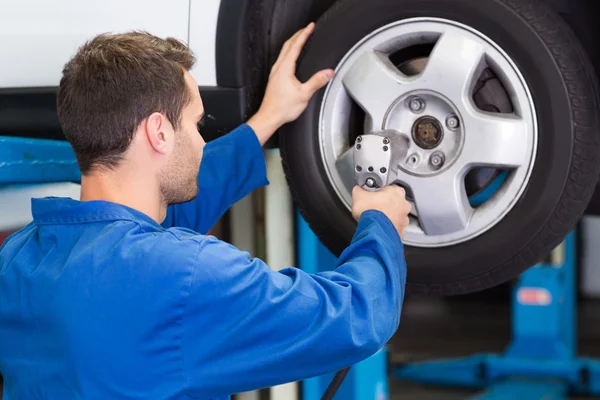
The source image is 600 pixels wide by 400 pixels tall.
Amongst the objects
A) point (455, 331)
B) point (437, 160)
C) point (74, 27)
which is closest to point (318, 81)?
point (437, 160)

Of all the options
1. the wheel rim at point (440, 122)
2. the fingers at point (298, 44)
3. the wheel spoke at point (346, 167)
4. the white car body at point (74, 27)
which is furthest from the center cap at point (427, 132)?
the white car body at point (74, 27)

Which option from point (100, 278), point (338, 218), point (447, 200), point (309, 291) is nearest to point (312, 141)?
point (338, 218)

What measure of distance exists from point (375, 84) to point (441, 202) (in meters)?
0.25

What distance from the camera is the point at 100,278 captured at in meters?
1.22

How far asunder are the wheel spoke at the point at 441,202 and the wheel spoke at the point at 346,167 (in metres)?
0.12

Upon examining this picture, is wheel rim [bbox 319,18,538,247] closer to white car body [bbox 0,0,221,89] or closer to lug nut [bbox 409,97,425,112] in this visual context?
lug nut [bbox 409,97,425,112]

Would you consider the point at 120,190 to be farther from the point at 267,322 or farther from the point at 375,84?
the point at 375,84

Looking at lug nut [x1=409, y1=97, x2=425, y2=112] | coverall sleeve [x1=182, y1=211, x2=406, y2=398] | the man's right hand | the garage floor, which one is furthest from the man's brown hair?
the garage floor

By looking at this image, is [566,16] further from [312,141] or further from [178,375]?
[178,375]

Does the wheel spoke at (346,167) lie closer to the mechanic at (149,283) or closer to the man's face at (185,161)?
the mechanic at (149,283)

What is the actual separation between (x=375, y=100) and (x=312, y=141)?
0.17m

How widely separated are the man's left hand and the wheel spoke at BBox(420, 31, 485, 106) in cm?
21

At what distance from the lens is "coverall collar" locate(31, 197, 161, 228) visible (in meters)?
1.29

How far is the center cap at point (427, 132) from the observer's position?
62.1 inches
